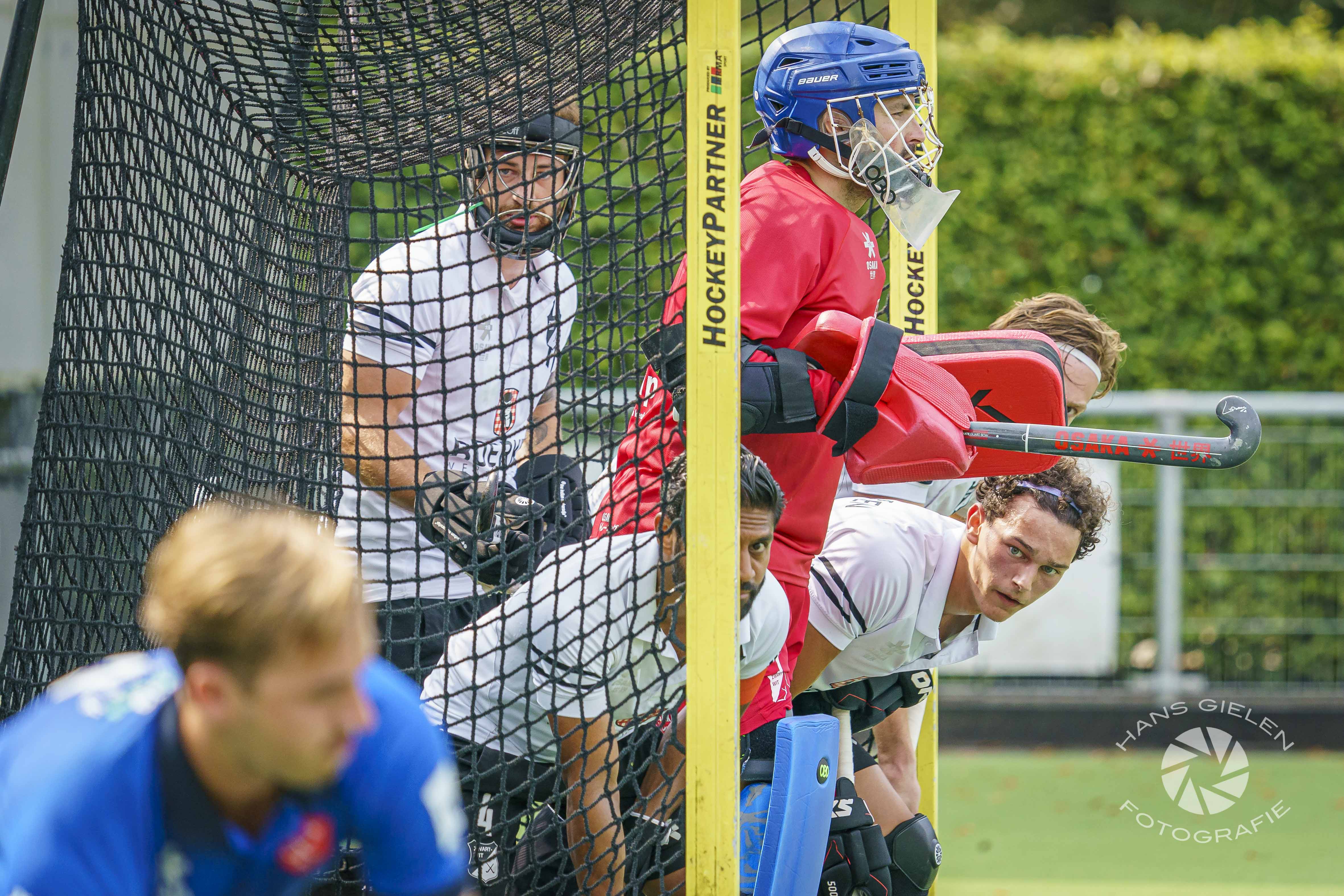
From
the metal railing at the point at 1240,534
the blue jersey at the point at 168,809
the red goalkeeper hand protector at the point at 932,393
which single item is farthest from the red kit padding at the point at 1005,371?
the metal railing at the point at 1240,534

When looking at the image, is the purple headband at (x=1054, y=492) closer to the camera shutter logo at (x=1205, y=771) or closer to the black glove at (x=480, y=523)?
the black glove at (x=480, y=523)

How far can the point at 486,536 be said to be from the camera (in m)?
2.49

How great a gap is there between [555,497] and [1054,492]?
104cm

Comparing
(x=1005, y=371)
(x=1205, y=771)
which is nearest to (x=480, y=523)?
(x=1005, y=371)

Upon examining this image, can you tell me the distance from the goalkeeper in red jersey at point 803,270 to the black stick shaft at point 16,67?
1.12 meters

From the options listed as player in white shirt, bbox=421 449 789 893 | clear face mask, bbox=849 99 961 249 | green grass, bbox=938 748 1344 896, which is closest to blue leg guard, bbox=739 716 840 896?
player in white shirt, bbox=421 449 789 893

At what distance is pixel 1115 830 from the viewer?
4.62 meters

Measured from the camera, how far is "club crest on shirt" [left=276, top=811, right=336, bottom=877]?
4.44ft

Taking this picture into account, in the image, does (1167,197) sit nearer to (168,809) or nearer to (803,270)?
(803,270)

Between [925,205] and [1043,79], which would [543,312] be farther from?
[1043,79]

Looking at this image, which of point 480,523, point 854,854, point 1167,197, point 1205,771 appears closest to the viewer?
point 480,523

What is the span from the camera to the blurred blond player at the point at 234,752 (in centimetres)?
121

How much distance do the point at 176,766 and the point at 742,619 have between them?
1163 millimetres

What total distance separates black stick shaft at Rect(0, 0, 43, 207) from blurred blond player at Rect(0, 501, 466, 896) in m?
1.25
